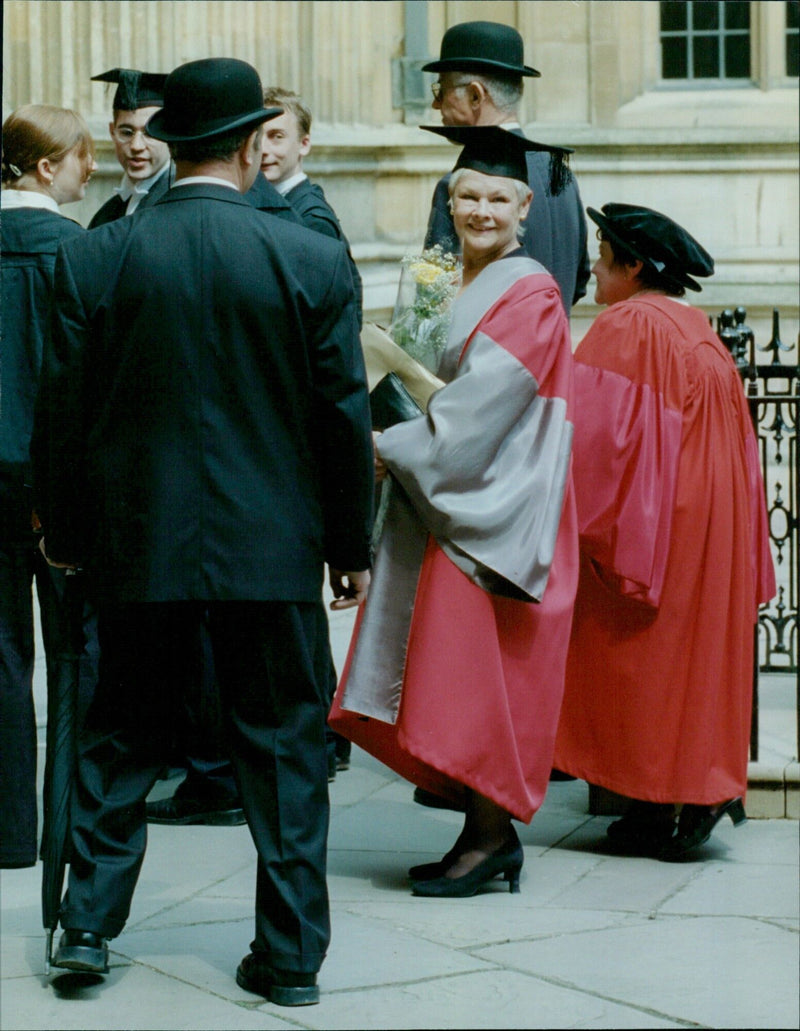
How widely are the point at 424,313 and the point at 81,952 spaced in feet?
5.95

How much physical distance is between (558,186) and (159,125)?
1838mm

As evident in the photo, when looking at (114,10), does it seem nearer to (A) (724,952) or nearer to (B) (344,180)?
(B) (344,180)

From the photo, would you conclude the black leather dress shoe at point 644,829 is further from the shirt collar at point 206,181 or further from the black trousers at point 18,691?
the shirt collar at point 206,181

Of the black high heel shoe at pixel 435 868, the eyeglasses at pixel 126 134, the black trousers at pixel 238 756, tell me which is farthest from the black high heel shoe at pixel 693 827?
the eyeglasses at pixel 126 134

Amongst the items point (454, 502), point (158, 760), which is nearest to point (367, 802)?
point (454, 502)

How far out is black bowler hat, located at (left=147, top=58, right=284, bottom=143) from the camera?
4227 mm

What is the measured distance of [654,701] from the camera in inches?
219

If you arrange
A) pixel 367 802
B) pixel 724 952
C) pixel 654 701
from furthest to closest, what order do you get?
pixel 367 802, pixel 654 701, pixel 724 952

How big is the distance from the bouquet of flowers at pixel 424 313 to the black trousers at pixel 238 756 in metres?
1.03

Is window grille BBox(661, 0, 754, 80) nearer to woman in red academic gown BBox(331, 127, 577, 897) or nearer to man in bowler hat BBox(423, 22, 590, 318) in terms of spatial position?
man in bowler hat BBox(423, 22, 590, 318)

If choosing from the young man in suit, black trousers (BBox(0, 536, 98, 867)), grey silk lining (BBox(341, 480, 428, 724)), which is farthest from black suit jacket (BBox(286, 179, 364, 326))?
black trousers (BBox(0, 536, 98, 867))

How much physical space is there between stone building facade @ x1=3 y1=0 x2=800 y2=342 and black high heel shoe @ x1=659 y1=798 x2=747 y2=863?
8.63 metres

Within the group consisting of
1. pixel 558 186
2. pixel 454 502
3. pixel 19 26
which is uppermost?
pixel 19 26

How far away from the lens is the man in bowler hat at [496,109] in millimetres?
5910
